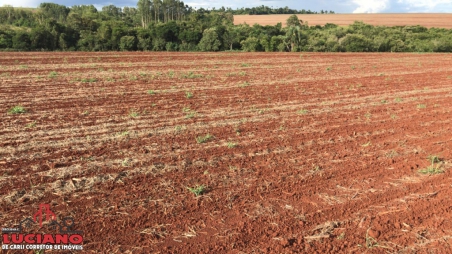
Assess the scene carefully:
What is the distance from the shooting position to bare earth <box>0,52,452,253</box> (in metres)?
4.12

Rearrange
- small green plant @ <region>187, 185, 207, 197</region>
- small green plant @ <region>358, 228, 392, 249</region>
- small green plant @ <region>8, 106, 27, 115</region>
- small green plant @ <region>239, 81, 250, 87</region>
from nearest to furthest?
small green plant @ <region>358, 228, 392, 249</region> → small green plant @ <region>187, 185, 207, 197</region> → small green plant @ <region>8, 106, 27, 115</region> → small green plant @ <region>239, 81, 250, 87</region>

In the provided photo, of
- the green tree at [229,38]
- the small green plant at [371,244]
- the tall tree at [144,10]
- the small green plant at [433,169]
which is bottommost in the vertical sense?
the small green plant at [371,244]

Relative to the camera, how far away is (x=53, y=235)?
4.07 m

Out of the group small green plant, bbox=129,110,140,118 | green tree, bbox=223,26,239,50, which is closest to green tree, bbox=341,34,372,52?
green tree, bbox=223,26,239,50

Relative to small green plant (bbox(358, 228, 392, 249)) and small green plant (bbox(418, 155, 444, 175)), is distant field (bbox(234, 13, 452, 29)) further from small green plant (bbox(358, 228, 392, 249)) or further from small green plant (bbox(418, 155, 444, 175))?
small green plant (bbox(358, 228, 392, 249))

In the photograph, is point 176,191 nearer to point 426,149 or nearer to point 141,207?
point 141,207

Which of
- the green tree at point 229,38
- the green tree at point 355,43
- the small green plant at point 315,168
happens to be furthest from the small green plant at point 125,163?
the green tree at point 355,43

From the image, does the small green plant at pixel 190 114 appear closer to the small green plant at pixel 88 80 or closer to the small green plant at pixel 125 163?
the small green plant at pixel 125 163

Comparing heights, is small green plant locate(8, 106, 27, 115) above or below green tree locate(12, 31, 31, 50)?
below

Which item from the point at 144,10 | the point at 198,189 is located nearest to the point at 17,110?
the point at 198,189

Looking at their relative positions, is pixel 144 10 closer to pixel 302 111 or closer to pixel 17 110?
pixel 17 110

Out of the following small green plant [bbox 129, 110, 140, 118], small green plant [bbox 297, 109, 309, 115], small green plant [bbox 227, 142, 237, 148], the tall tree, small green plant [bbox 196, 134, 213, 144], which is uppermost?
the tall tree

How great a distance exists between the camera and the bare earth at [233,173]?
4.12m

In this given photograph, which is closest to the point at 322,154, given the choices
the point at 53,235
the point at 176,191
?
the point at 176,191
